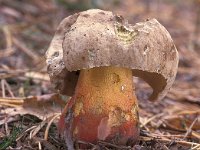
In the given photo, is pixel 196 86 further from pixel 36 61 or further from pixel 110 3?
pixel 110 3

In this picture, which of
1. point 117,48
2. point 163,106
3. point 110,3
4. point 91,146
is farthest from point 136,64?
point 110,3

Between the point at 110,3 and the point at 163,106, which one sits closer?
the point at 163,106

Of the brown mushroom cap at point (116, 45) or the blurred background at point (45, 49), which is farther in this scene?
the blurred background at point (45, 49)

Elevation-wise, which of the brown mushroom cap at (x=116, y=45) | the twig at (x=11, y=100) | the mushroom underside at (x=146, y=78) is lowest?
the twig at (x=11, y=100)

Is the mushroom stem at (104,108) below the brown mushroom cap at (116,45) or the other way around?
below

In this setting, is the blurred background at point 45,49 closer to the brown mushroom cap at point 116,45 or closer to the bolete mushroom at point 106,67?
the bolete mushroom at point 106,67

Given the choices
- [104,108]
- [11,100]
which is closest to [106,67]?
[104,108]

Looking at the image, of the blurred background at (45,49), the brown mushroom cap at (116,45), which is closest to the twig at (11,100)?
the blurred background at (45,49)
